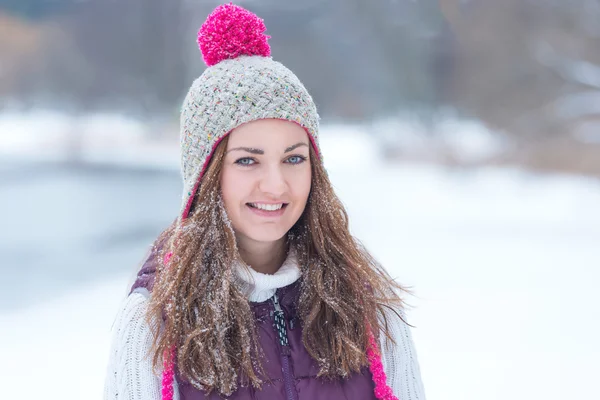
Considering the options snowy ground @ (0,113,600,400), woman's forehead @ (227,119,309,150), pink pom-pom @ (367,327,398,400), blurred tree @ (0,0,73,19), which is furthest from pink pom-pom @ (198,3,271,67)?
blurred tree @ (0,0,73,19)

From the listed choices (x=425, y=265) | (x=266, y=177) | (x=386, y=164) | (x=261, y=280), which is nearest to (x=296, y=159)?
(x=266, y=177)

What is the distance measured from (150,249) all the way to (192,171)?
22 cm

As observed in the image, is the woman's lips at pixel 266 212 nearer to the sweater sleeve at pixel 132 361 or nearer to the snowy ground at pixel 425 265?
the sweater sleeve at pixel 132 361

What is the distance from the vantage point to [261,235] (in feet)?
3.17

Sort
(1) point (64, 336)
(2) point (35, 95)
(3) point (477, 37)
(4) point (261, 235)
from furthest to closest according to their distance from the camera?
(3) point (477, 37), (2) point (35, 95), (1) point (64, 336), (4) point (261, 235)

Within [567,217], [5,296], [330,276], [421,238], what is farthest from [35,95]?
[567,217]

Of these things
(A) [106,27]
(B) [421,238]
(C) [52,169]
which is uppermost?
(A) [106,27]

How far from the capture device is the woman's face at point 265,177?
94 centimetres

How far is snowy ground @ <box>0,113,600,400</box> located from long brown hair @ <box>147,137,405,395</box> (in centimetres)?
49

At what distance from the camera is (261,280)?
3.13 feet

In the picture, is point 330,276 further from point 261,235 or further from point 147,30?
point 147,30

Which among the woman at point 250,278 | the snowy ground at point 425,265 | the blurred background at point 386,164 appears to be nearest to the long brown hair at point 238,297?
the woman at point 250,278

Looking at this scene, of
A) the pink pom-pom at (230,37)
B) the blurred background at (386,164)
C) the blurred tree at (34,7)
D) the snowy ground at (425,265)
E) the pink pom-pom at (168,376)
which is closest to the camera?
the pink pom-pom at (168,376)

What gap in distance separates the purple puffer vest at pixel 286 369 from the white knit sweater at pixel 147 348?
2 cm
